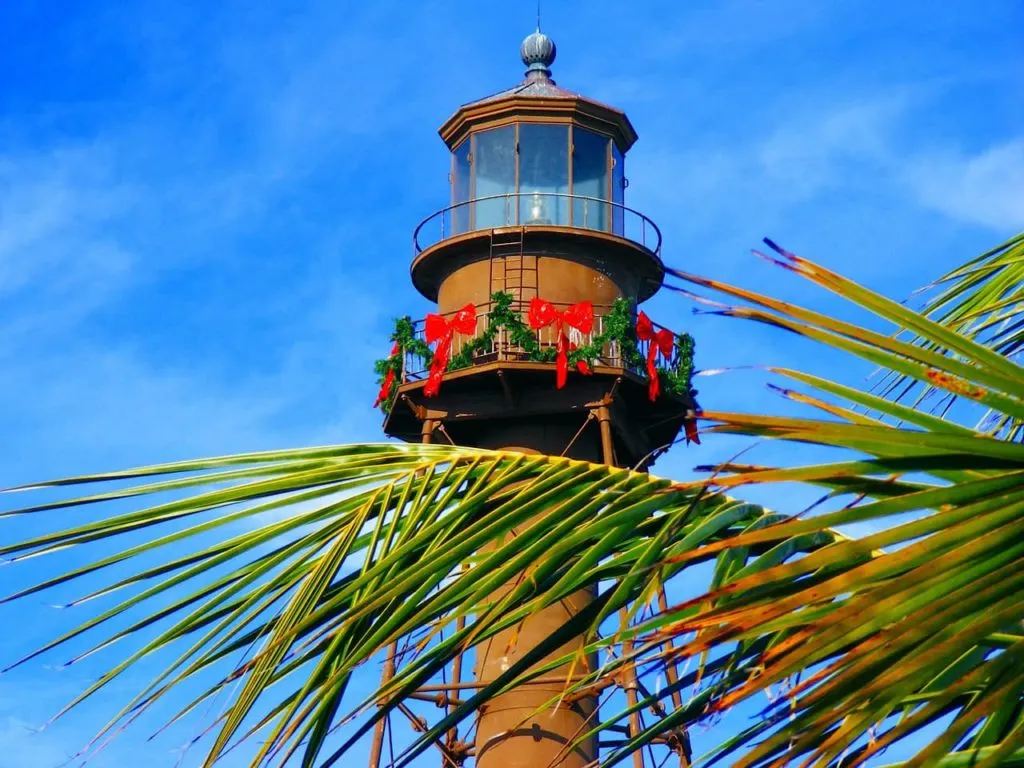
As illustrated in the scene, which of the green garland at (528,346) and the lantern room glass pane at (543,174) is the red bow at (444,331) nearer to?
the green garland at (528,346)

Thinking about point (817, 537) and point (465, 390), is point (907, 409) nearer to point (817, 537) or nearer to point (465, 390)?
point (817, 537)

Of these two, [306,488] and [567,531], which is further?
[306,488]

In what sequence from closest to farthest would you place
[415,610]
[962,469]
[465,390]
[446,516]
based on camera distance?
1. [962,469]
2. [415,610]
3. [446,516]
4. [465,390]

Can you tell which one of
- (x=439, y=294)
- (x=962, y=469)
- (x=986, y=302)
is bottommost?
(x=962, y=469)

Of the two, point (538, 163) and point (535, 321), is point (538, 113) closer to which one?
point (538, 163)

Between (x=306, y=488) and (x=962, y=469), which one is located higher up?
(x=306, y=488)

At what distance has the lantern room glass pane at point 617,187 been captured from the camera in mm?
25234

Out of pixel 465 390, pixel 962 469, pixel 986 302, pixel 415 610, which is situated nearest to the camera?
pixel 962 469

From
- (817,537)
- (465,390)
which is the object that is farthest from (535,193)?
(817,537)

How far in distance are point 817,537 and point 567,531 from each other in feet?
1.91

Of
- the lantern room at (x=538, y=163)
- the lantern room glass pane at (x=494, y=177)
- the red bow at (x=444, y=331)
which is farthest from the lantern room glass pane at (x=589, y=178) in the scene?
the red bow at (x=444, y=331)

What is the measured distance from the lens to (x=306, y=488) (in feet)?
13.6

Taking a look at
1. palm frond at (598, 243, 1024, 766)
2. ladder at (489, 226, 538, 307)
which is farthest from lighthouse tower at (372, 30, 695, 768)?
palm frond at (598, 243, 1024, 766)

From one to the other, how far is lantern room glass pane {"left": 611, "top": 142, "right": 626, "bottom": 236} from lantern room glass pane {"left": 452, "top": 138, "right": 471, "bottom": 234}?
88.2 inches
